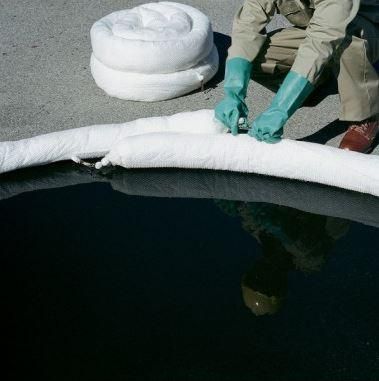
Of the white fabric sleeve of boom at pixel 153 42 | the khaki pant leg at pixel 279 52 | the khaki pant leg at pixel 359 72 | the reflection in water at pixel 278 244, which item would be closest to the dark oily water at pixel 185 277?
the reflection in water at pixel 278 244

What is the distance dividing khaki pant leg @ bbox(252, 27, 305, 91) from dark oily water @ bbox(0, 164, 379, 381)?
58cm

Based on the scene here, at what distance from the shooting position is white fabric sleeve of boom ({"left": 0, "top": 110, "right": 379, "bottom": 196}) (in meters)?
3.05

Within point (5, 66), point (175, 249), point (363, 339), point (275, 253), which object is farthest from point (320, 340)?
point (5, 66)

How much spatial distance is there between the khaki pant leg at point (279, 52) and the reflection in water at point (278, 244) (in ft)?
2.36

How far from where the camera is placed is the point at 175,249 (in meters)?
2.90

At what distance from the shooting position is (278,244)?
291 cm

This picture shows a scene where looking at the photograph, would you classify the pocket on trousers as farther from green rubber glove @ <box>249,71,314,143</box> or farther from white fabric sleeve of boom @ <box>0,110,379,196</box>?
white fabric sleeve of boom @ <box>0,110,379,196</box>

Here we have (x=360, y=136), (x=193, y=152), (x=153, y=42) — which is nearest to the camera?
(x=193, y=152)

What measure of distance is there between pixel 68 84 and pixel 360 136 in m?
1.68

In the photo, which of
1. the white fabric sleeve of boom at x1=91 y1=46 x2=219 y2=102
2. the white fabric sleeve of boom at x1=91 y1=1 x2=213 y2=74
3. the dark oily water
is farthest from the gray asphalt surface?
the dark oily water

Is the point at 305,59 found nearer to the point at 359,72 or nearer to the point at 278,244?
the point at 359,72

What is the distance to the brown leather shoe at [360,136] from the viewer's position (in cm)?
330

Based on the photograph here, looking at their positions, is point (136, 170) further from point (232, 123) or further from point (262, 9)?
point (262, 9)

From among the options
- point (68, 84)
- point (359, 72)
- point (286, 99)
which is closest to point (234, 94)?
point (286, 99)
